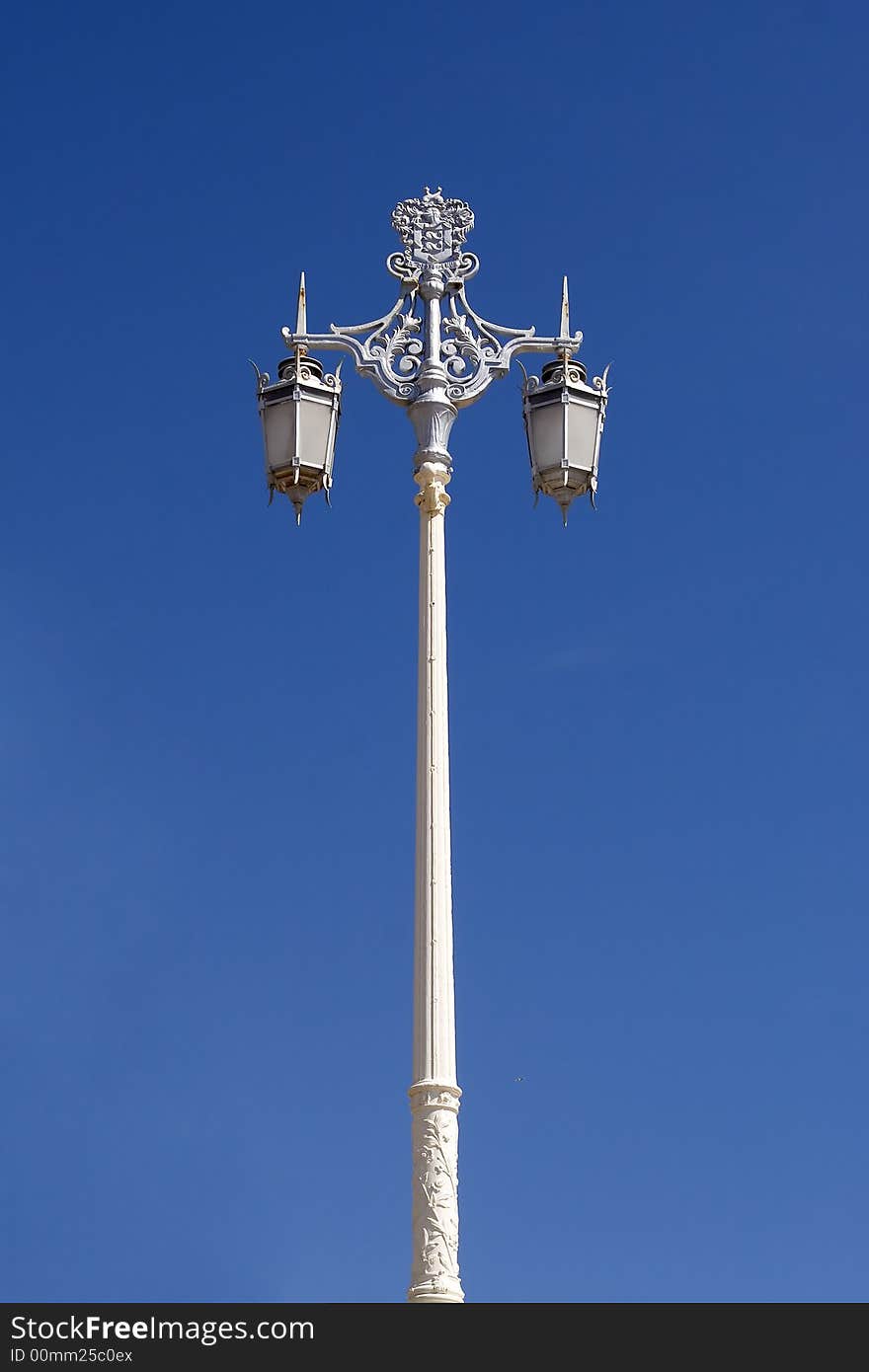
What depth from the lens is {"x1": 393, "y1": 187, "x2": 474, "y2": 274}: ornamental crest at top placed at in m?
18.2

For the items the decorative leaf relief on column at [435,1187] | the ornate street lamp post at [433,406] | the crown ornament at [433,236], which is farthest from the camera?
the crown ornament at [433,236]

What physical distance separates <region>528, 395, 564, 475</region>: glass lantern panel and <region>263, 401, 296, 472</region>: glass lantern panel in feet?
6.36

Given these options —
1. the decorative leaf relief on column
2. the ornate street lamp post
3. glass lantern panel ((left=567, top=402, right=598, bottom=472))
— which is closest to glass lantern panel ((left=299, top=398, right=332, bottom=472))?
the ornate street lamp post

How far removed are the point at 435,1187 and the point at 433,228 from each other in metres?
8.13

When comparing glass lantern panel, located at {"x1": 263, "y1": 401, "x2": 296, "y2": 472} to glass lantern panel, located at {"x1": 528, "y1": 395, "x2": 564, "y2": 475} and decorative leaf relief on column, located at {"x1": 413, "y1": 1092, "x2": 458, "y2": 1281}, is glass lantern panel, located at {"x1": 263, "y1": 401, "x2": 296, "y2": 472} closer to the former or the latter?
glass lantern panel, located at {"x1": 528, "y1": 395, "x2": 564, "y2": 475}

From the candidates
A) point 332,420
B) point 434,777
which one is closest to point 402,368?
point 332,420

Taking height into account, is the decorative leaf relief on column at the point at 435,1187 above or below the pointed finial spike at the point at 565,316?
below

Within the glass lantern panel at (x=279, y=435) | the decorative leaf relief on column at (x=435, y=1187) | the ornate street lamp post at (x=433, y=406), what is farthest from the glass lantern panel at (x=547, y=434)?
the decorative leaf relief on column at (x=435, y=1187)

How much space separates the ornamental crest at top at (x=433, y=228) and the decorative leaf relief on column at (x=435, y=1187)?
7187mm

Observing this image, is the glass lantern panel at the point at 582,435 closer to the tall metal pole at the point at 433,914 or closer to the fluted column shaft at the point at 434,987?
the tall metal pole at the point at 433,914

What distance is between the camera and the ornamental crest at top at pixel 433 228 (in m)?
18.2

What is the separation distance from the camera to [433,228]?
1834cm
